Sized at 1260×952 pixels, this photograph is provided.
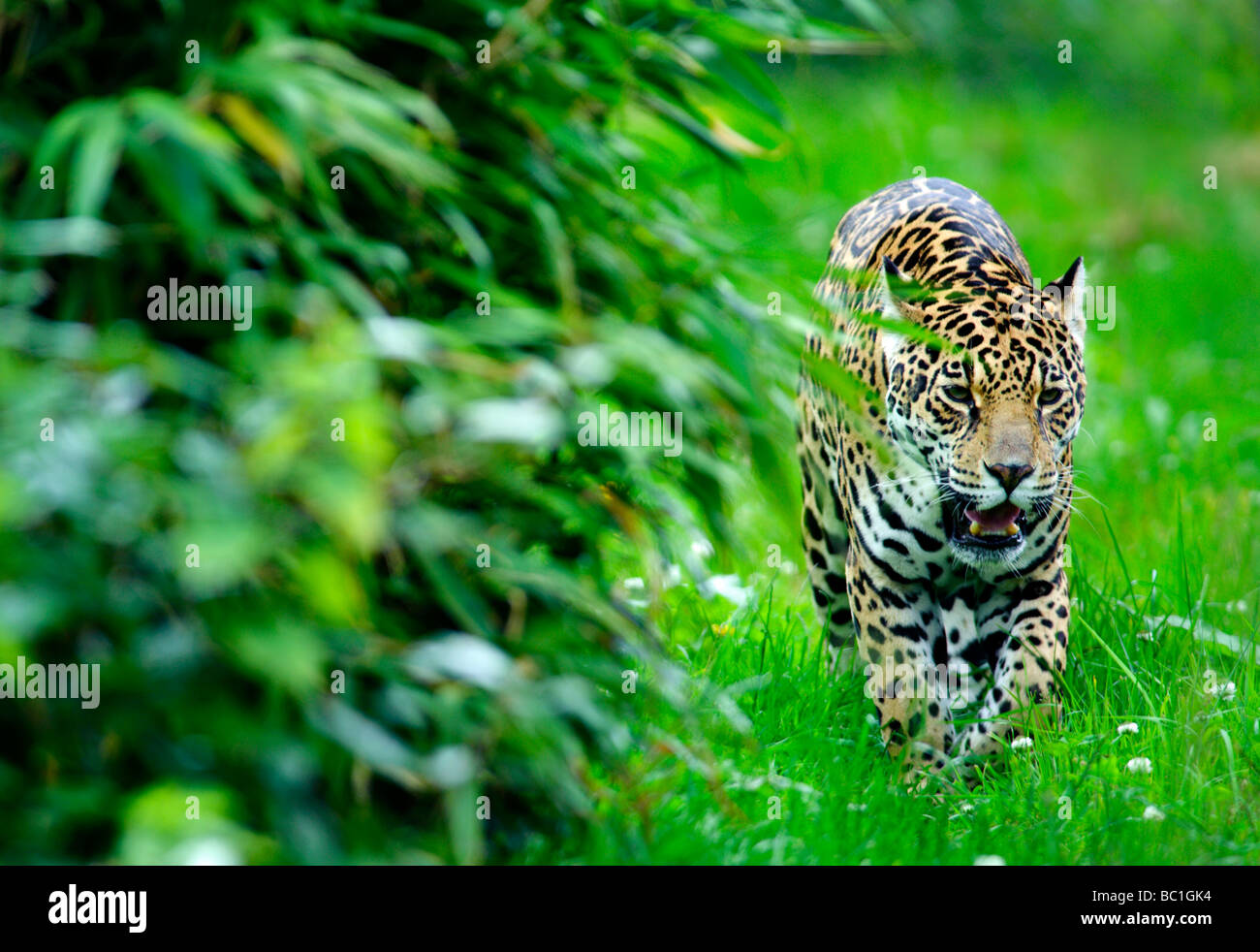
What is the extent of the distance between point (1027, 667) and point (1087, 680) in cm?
33

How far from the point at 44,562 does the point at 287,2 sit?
3.39 feet

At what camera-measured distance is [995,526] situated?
3.75 m

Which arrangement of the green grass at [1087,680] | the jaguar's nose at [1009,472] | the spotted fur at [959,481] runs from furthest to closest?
the spotted fur at [959,481] < the jaguar's nose at [1009,472] < the green grass at [1087,680]

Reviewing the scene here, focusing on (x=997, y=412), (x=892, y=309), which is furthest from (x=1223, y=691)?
(x=892, y=309)

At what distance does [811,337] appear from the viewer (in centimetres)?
473

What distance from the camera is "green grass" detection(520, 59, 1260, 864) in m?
2.98

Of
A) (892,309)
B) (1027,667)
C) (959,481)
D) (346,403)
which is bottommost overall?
(1027,667)

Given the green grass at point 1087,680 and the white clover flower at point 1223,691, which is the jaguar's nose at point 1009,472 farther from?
the white clover flower at point 1223,691

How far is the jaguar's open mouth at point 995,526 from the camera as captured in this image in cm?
374

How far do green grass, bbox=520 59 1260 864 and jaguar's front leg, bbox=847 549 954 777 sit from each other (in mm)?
101

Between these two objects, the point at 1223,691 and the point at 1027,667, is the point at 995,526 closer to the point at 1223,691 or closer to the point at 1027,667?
the point at 1027,667

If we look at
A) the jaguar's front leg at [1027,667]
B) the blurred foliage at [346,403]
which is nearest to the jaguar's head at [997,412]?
the jaguar's front leg at [1027,667]
